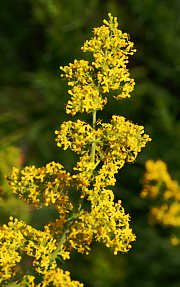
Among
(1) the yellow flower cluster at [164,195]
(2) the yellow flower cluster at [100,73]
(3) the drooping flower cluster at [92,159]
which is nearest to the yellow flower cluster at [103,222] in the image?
(3) the drooping flower cluster at [92,159]

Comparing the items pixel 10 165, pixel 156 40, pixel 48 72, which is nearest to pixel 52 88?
pixel 48 72

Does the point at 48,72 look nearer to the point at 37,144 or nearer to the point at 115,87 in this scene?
the point at 37,144

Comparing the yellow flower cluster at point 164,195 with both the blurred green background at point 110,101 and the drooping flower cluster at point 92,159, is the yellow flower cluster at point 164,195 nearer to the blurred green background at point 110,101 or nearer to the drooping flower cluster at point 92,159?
the drooping flower cluster at point 92,159

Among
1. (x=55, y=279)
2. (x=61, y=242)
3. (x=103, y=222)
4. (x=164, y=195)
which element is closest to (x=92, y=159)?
(x=103, y=222)

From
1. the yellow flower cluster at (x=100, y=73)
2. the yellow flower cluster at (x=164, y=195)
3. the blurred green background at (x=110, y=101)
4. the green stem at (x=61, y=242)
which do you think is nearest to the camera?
the yellow flower cluster at (x=100, y=73)

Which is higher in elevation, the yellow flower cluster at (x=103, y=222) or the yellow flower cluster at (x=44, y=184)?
the yellow flower cluster at (x=44, y=184)

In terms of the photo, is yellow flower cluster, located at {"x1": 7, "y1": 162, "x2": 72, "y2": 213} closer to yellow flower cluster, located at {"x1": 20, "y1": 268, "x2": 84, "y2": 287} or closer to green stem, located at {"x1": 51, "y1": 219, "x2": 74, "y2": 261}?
green stem, located at {"x1": 51, "y1": 219, "x2": 74, "y2": 261}

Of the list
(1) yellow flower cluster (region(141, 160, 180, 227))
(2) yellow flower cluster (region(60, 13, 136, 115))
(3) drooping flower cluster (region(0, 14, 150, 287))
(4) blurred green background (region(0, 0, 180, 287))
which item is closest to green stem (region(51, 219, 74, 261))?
(3) drooping flower cluster (region(0, 14, 150, 287))
